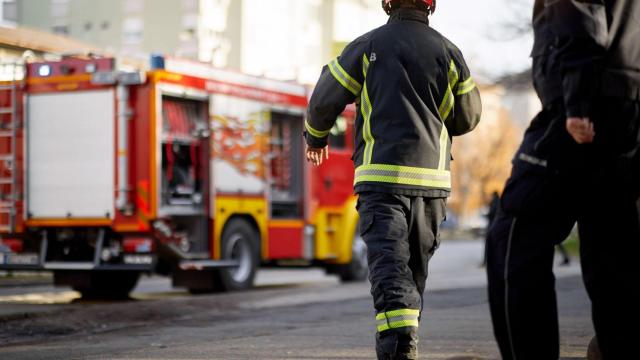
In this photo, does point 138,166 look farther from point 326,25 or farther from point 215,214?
point 326,25

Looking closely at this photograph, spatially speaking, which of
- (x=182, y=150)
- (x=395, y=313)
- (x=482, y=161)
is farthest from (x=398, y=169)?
(x=482, y=161)

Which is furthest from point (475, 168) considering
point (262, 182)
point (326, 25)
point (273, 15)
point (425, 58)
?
point (425, 58)

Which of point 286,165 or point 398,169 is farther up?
point 286,165

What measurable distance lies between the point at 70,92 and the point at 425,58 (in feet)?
30.3

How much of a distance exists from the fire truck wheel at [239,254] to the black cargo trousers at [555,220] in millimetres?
10605

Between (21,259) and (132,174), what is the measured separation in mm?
1697

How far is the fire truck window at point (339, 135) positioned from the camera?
57.1 feet

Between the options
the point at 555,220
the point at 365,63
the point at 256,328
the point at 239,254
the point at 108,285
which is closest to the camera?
the point at 555,220

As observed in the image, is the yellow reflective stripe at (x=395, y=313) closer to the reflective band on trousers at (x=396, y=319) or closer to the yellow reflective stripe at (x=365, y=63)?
the reflective band on trousers at (x=396, y=319)

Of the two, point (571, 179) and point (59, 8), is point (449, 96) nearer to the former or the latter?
point (571, 179)

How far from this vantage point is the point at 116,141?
13.7 metres

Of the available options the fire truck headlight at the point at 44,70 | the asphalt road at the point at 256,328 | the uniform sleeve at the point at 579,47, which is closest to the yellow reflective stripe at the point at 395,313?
the uniform sleeve at the point at 579,47

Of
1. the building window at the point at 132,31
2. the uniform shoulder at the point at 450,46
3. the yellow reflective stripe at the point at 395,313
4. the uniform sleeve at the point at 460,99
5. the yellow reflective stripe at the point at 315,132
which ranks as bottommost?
the yellow reflective stripe at the point at 395,313

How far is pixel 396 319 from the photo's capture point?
197 inches
